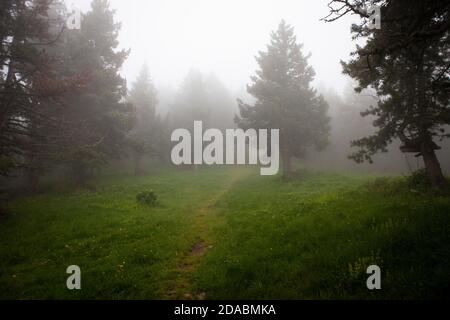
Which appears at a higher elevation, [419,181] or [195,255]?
[419,181]

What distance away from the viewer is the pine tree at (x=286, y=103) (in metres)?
27.5

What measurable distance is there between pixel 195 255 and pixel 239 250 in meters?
1.56

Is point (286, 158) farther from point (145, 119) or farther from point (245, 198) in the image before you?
point (145, 119)

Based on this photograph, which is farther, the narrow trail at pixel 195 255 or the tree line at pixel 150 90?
the tree line at pixel 150 90

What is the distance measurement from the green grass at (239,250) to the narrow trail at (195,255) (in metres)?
0.05

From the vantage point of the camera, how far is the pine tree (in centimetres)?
2750

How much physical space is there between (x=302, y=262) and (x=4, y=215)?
13910 millimetres

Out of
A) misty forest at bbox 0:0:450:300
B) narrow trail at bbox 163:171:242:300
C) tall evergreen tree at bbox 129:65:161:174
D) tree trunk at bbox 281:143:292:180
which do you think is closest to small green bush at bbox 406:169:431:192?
misty forest at bbox 0:0:450:300

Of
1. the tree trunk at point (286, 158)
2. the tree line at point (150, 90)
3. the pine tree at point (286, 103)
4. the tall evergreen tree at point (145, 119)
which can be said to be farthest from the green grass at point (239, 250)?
the tall evergreen tree at point (145, 119)

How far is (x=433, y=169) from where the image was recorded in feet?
47.6

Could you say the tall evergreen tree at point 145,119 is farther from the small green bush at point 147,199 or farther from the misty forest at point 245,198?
the small green bush at point 147,199

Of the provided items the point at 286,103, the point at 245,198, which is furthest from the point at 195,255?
the point at 286,103

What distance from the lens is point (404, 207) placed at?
9.85m

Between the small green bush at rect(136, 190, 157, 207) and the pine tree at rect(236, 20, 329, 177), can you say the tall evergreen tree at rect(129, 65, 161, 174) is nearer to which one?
the pine tree at rect(236, 20, 329, 177)
